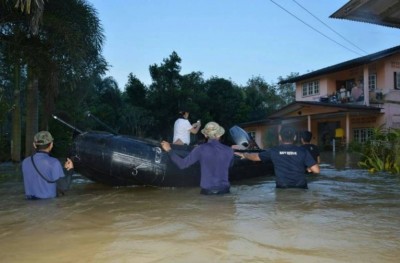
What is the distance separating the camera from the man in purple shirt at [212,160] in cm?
606

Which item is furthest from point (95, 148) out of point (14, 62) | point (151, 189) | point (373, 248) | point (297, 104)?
point (297, 104)

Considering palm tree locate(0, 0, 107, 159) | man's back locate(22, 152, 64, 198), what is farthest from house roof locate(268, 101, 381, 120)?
man's back locate(22, 152, 64, 198)

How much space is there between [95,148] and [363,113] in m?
19.6

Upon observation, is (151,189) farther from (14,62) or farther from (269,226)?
(14,62)

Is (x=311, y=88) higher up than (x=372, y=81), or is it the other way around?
A: (x=311, y=88)

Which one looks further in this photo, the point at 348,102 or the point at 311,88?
the point at 311,88

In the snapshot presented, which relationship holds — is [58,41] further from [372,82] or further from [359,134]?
[372,82]

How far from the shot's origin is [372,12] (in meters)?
7.15

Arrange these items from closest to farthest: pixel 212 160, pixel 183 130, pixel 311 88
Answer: pixel 212 160, pixel 183 130, pixel 311 88

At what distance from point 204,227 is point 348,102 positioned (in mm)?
23529

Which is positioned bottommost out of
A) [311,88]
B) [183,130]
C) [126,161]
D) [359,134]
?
[126,161]

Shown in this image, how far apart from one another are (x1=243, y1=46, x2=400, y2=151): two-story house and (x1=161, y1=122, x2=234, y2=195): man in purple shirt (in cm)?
1773

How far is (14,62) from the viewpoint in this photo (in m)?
12.3

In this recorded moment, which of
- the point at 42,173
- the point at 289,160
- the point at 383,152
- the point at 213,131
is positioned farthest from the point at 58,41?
the point at 383,152
